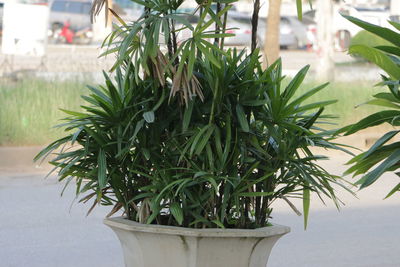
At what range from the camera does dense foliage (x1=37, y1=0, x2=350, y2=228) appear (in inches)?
168

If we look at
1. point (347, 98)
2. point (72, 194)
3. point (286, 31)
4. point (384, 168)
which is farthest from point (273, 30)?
point (286, 31)

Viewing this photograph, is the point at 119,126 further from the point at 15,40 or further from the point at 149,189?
the point at 15,40

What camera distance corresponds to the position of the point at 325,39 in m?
18.6

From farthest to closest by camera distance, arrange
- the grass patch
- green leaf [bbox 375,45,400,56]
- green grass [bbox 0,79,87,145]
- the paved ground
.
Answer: the grass patch → green grass [bbox 0,79,87,145] → the paved ground → green leaf [bbox 375,45,400,56]

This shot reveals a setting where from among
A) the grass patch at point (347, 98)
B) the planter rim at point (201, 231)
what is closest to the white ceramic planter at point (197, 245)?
the planter rim at point (201, 231)

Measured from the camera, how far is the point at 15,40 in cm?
1401

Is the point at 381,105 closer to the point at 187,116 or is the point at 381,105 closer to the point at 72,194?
the point at 187,116

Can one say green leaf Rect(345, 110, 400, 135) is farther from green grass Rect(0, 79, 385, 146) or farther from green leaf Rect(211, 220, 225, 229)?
green grass Rect(0, 79, 385, 146)

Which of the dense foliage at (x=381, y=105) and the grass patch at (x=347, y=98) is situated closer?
the dense foliage at (x=381, y=105)

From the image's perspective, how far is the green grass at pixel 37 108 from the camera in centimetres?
1101

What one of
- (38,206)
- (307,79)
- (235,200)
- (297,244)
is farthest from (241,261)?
(307,79)

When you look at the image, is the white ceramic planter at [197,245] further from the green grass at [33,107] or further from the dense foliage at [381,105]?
the green grass at [33,107]

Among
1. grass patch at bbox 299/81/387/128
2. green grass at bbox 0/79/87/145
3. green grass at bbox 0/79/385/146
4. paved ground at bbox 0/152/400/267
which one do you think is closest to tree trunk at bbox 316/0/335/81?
grass patch at bbox 299/81/387/128

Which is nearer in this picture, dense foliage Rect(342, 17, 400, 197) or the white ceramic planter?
the white ceramic planter
